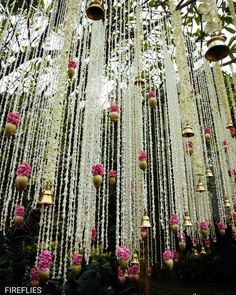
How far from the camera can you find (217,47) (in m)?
1.27

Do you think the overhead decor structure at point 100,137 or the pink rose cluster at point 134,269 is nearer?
the overhead decor structure at point 100,137

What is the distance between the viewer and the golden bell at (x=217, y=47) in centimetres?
127

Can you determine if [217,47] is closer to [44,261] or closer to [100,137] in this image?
[44,261]

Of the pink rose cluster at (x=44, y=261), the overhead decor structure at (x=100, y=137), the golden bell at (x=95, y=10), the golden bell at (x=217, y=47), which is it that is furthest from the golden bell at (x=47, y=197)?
the golden bell at (x=217, y=47)

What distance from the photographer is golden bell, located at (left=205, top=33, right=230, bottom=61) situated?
1270 mm

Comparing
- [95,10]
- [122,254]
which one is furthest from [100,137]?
[95,10]

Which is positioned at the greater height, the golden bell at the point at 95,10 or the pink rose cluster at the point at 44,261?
the golden bell at the point at 95,10

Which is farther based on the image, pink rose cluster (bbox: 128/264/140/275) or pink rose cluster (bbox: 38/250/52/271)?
pink rose cluster (bbox: 128/264/140/275)

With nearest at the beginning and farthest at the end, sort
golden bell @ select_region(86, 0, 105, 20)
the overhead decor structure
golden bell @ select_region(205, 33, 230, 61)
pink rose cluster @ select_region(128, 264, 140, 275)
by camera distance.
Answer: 1. golden bell @ select_region(205, 33, 230, 61)
2. golden bell @ select_region(86, 0, 105, 20)
3. the overhead decor structure
4. pink rose cluster @ select_region(128, 264, 140, 275)

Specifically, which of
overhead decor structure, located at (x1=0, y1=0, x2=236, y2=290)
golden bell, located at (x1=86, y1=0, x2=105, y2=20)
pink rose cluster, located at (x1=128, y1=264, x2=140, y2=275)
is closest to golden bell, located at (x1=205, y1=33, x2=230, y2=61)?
overhead decor structure, located at (x1=0, y1=0, x2=236, y2=290)

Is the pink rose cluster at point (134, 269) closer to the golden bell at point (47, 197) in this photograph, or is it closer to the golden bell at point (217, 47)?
the golden bell at point (47, 197)

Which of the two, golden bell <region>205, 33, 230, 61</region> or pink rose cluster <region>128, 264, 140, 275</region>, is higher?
golden bell <region>205, 33, 230, 61</region>

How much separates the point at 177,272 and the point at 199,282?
0.54 meters

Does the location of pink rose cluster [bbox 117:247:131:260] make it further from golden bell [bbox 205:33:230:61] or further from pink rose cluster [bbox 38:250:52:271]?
golden bell [bbox 205:33:230:61]
